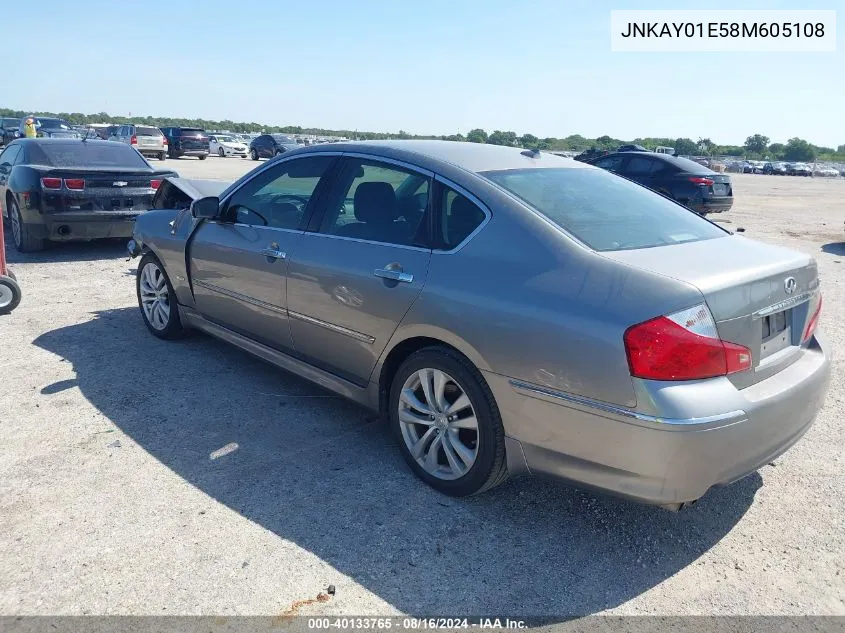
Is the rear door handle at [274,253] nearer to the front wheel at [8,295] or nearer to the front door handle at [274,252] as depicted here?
the front door handle at [274,252]

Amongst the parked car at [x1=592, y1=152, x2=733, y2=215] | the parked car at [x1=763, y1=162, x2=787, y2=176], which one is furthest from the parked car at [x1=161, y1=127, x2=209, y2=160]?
the parked car at [x1=763, y1=162, x2=787, y2=176]

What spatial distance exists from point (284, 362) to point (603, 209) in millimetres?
2088

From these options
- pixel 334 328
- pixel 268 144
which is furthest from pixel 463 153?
pixel 268 144

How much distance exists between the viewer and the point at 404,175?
12.3 ft

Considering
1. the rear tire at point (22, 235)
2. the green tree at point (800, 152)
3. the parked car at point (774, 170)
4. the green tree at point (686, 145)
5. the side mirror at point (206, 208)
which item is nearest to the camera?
the side mirror at point (206, 208)

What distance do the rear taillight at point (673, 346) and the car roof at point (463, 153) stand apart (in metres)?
1.32

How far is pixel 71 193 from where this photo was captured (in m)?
8.43

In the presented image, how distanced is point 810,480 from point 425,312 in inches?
87.8

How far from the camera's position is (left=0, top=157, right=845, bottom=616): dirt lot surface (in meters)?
2.71

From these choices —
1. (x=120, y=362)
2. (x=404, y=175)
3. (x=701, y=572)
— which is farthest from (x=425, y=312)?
(x=120, y=362)

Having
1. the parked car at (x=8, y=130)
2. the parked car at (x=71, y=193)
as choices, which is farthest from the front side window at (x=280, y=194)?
the parked car at (x=8, y=130)

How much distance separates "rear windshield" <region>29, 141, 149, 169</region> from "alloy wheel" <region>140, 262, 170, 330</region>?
406 cm

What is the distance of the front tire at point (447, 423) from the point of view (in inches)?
123

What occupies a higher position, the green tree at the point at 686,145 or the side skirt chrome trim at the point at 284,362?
the green tree at the point at 686,145
